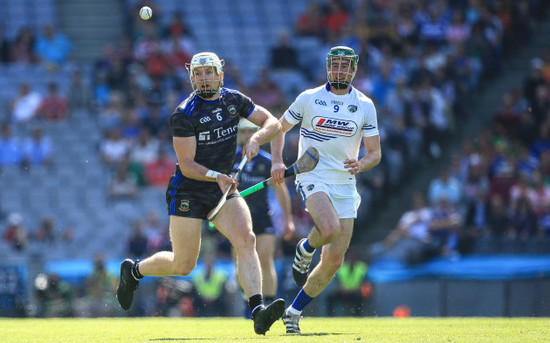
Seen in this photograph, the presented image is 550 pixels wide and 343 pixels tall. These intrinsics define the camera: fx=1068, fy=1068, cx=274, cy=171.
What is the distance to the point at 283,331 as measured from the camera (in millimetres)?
10219

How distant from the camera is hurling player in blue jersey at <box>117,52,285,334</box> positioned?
924cm

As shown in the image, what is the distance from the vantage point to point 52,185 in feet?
65.6

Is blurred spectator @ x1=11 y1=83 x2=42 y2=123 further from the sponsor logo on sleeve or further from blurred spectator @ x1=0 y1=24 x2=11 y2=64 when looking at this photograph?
the sponsor logo on sleeve

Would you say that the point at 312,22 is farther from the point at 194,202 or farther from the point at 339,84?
the point at 194,202

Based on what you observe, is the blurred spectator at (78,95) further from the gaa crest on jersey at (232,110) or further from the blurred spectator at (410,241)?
the gaa crest on jersey at (232,110)

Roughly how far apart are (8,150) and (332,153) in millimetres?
11389

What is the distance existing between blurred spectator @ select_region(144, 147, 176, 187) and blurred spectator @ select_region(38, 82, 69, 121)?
8.41 feet

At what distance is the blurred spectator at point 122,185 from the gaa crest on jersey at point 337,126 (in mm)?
9801

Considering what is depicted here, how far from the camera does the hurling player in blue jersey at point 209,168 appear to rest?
9.24 metres

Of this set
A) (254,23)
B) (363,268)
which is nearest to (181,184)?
(363,268)

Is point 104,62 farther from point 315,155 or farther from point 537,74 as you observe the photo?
point 315,155

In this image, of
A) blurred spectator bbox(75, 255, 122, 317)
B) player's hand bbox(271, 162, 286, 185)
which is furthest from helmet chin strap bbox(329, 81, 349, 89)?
blurred spectator bbox(75, 255, 122, 317)

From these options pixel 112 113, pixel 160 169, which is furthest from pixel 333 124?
pixel 112 113

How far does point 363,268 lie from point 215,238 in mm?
2748
